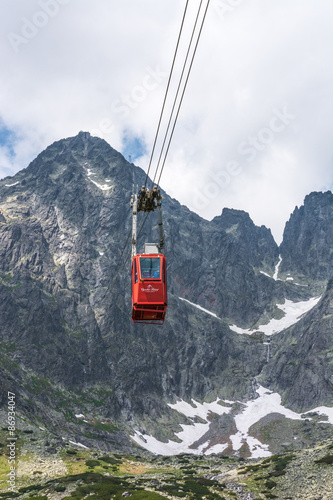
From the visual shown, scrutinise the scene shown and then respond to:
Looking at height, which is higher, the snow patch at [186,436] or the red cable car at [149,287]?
the red cable car at [149,287]

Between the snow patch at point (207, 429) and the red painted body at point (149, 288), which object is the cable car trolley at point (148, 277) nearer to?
the red painted body at point (149, 288)

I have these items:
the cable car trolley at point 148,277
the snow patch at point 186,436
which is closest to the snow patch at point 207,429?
the snow patch at point 186,436

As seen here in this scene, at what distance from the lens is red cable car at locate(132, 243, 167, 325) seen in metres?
29.8

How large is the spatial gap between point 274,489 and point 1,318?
462ft

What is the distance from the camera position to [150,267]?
3094cm

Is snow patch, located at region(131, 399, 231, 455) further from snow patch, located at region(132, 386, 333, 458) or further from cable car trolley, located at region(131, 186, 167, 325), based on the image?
cable car trolley, located at region(131, 186, 167, 325)

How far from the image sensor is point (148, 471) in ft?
308

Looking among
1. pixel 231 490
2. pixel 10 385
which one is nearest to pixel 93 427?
pixel 10 385

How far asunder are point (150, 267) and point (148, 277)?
93cm

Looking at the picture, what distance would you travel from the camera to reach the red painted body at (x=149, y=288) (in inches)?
1175

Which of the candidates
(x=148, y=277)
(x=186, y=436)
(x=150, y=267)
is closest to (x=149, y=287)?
(x=148, y=277)

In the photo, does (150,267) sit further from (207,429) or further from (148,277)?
(207,429)

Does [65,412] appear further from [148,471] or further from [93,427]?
[148,471]

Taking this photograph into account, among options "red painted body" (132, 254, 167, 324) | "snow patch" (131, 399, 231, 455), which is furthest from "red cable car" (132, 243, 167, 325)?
"snow patch" (131, 399, 231, 455)
